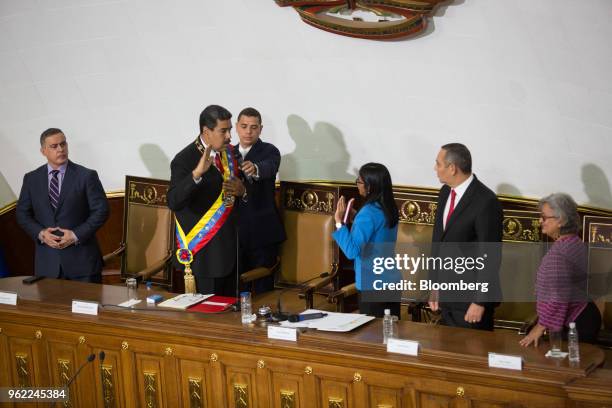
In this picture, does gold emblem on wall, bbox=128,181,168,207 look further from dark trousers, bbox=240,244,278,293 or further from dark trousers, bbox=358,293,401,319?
dark trousers, bbox=358,293,401,319

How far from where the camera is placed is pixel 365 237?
12.9ft

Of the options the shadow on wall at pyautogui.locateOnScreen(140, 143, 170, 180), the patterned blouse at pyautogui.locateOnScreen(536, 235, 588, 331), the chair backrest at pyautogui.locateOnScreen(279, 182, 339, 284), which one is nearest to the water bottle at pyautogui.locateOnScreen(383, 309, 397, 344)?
the patterned blouse at pyautogui.locateOnScreen(536, 235, 588, 331)

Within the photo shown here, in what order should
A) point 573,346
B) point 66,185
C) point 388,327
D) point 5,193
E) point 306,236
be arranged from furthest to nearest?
1. point 5,193
2. point 306,236
3. point 66,185
4. point 388,327
5. point 573,346

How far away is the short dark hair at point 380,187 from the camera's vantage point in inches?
153

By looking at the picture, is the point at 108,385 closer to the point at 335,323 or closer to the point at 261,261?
the point at 335,323

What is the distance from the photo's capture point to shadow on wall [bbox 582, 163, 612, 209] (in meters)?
4.67

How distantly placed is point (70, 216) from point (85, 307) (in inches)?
40.2

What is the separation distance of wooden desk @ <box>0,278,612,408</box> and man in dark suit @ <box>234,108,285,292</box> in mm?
891

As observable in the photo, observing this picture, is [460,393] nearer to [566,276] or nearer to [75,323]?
[566,276]

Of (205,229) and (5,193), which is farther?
(5,193)

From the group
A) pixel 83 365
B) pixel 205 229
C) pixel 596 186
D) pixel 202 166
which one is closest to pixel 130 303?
pixel 83 365

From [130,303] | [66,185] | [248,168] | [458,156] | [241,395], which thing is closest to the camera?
[241,395]

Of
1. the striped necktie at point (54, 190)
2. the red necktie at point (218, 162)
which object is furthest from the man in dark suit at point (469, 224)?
the striped necktie at point (54, 190)

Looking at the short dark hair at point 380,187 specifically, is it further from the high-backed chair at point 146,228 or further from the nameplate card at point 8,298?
the high-backed chair at point 146,228
